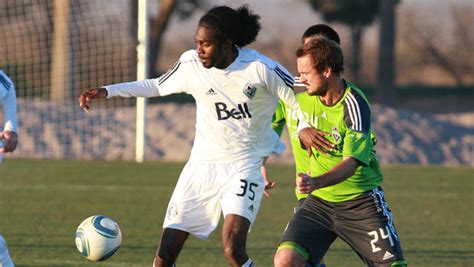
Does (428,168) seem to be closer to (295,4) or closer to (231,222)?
(295,4)

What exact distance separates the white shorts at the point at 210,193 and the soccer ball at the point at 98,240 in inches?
22.0

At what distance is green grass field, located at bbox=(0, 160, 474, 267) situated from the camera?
9539mm

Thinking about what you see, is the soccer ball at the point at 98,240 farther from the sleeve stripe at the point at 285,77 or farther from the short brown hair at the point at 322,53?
the short brown hair at the point at 322,53

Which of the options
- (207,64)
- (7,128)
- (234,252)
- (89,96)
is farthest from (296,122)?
(7,128)

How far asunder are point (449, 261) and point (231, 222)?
3233mm

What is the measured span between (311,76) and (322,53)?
147 millimetres

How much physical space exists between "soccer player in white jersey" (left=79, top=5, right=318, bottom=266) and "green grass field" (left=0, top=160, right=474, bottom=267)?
7.01ft

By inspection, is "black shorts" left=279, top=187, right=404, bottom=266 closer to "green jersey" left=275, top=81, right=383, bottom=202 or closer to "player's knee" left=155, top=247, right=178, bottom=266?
"green jersey" left=275, top=81, right=383, bottom=202

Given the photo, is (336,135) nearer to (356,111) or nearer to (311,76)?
(356,111)

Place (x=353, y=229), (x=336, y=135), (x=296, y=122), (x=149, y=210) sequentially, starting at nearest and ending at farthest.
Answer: (x=336, y=135) → (x=353, y=229) → (x=296, y=122) → (x=149, y=210)

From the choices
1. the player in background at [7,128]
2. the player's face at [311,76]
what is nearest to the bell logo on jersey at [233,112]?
the player's face at [311,76]

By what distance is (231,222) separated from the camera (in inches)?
265

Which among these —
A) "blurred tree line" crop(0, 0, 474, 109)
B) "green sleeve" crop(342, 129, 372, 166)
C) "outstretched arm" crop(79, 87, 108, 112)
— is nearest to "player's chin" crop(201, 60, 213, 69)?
"outstretched arm" crop(79, 87, 108, 112)

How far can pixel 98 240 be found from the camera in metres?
7.29
